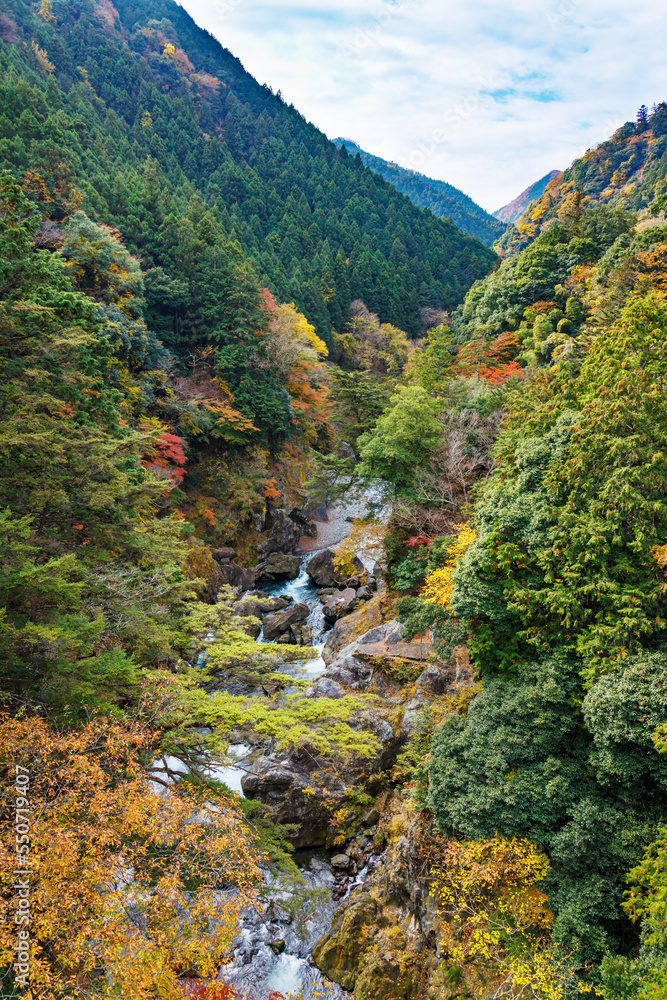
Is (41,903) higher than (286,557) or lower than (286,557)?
higher

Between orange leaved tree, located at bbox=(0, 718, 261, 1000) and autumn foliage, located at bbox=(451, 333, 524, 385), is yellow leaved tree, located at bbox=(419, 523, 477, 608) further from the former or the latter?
autumn foliage, located at bbox=(451, 333, 524, 385)

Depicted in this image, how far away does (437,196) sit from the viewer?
172000 millimetres

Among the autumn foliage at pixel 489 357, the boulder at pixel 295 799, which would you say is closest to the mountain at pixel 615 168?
the autumn foliage at pixel 489 357

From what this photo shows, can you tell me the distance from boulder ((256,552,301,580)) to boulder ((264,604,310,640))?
5139mm

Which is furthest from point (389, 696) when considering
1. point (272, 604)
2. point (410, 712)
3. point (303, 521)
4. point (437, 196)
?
point (437, 196)

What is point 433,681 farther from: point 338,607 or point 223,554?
point 223,554

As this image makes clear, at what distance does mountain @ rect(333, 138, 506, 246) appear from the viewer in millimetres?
150750

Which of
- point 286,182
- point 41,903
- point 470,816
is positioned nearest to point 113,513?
point 41,903

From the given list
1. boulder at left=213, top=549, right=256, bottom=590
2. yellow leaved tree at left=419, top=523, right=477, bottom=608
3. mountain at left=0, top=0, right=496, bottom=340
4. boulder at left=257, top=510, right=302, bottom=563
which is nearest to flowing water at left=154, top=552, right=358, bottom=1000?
yellow leaved tree at left=419, top=523, right=477, bottom=608

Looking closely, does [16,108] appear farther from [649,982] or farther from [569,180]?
[569,180]

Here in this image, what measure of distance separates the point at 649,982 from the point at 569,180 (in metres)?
102

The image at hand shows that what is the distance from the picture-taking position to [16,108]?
28141 mm

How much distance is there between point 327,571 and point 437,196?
187 m

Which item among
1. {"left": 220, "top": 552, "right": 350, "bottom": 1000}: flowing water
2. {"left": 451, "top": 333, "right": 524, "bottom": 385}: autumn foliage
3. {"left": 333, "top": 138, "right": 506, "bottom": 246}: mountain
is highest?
{"left": 333, "top": 138, "right": 506, "bottom": 246}: mountain
